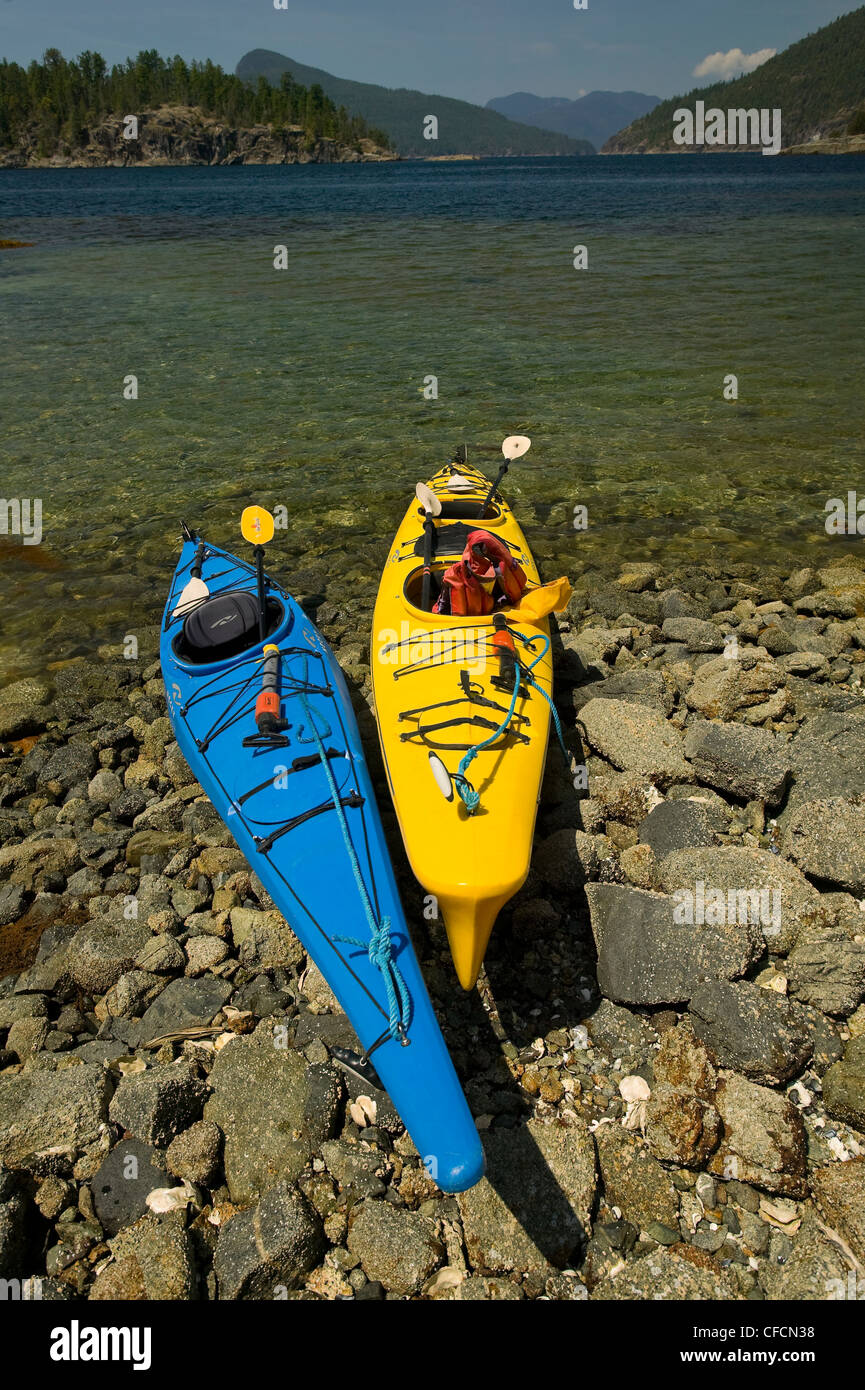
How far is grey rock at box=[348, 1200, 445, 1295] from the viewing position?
125 inches

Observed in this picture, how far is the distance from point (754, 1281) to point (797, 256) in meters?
30.3

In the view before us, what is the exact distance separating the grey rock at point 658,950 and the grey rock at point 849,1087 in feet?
1.84

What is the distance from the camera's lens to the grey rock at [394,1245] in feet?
10.4

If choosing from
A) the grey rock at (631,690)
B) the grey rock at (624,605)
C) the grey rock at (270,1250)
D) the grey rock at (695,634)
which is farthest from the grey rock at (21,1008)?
the grey rock at (624,605)

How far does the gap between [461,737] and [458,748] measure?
0.11m

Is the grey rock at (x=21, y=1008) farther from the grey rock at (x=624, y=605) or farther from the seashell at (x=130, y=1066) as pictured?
the grey rock at (x=624, y=605)

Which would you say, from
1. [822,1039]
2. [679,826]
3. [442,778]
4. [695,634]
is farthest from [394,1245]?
[695,634]

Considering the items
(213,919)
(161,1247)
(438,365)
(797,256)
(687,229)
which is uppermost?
(687,229)

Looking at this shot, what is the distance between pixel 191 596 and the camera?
268 inches

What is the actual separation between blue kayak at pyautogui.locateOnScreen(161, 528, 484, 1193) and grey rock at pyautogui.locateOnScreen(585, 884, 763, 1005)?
1050mm

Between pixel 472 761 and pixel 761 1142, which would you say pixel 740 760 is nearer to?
pixel 472 761

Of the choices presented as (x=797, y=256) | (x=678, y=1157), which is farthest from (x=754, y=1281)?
(x=797, y=256)
